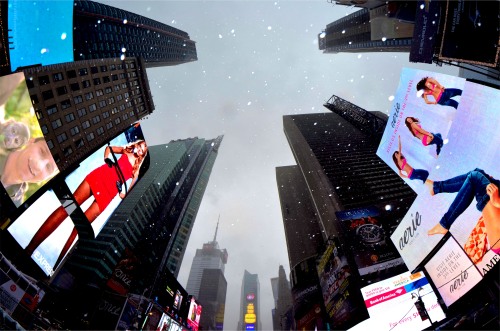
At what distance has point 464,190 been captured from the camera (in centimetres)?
715

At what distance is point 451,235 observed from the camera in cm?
768

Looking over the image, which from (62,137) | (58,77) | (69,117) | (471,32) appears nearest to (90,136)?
(69,117)

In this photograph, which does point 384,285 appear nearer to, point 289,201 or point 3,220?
point 3,220

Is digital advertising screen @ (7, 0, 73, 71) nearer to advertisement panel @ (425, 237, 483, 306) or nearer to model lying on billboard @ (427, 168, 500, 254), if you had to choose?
model lying on billboard @ (427, 168, 500, 254)

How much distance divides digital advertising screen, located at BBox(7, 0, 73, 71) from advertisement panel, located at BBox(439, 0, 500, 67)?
23.4 meters

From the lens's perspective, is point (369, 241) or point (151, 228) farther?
point (151, 228)

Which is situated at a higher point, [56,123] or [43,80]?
[43,80]

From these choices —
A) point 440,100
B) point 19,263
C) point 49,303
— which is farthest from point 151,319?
point 440,100

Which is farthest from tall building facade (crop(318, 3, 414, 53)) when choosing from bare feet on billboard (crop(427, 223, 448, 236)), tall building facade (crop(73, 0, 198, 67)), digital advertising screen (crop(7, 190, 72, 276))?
tall building facade (crop(73, 0, 198, 67))

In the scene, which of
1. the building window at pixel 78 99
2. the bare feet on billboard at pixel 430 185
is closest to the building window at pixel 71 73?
the building window at pixel 78 99

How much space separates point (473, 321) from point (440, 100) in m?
6.96

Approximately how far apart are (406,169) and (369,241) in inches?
450

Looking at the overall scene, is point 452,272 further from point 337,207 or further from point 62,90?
point 62,90

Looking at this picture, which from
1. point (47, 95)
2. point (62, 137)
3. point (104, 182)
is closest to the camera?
point (104, 182)
